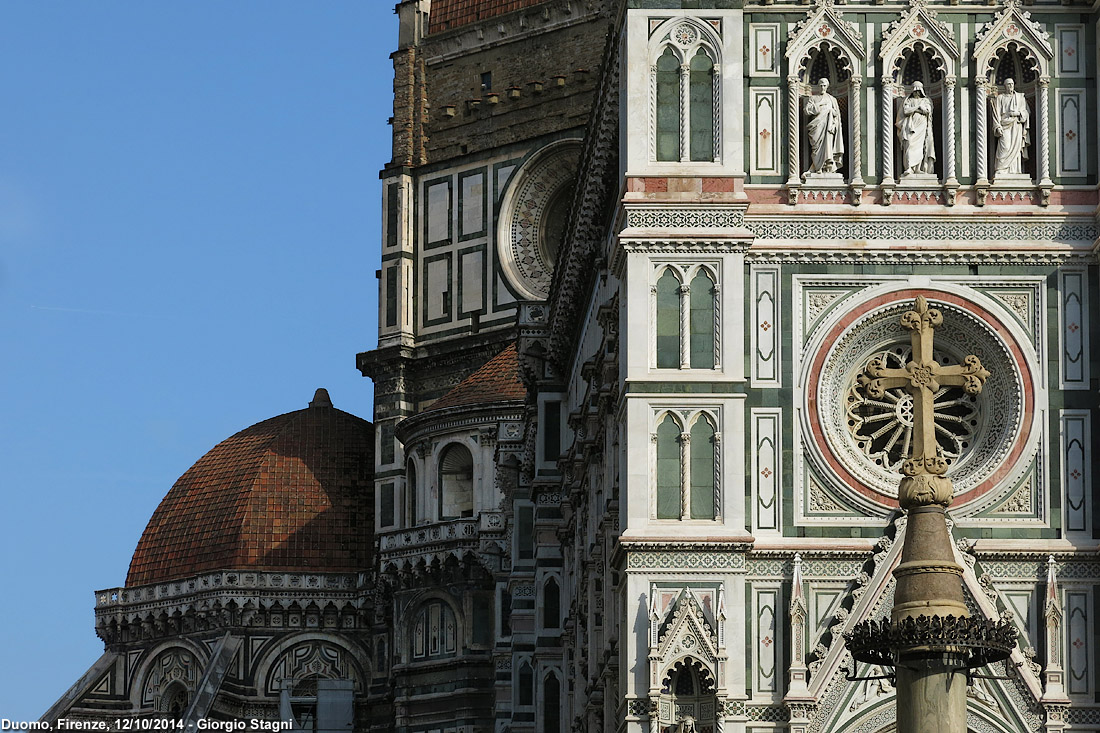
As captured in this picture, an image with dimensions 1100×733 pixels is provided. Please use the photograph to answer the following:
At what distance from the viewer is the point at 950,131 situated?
1742 inches

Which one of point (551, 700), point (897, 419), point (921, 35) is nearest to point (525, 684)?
point (551, 700)

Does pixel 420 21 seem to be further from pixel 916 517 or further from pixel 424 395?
pixel 916 517

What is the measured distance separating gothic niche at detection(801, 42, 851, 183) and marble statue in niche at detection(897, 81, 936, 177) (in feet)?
2.93

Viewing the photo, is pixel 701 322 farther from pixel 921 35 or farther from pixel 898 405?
pixel 921 35

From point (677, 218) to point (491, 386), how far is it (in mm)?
33215

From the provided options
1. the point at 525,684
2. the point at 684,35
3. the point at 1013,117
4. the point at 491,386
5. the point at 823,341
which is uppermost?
the point at 491,386

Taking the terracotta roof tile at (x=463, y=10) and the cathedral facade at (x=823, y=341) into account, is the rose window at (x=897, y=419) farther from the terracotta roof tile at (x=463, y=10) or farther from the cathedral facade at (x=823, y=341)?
the terracotta roof tile at (x=463, y=10)

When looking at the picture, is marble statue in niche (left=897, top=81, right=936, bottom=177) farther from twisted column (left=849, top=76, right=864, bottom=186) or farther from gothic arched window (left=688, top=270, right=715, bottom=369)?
gothic arched window (left=688, top=270, right=715, bottom=369)

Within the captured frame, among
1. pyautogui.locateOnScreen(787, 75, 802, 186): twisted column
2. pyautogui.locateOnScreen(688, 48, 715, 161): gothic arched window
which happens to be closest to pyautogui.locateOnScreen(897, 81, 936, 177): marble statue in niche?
pyautogui.locateOnScreen(787, 75, 802, 186): twisted column

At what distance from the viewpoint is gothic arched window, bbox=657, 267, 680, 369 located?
141 ft

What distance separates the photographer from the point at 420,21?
278 ft

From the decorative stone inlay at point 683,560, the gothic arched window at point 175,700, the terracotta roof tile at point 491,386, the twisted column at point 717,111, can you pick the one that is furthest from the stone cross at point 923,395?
the gothic arched window at point 175,700

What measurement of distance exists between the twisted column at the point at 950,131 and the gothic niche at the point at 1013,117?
2.02 ft

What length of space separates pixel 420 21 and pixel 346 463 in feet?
45.0
